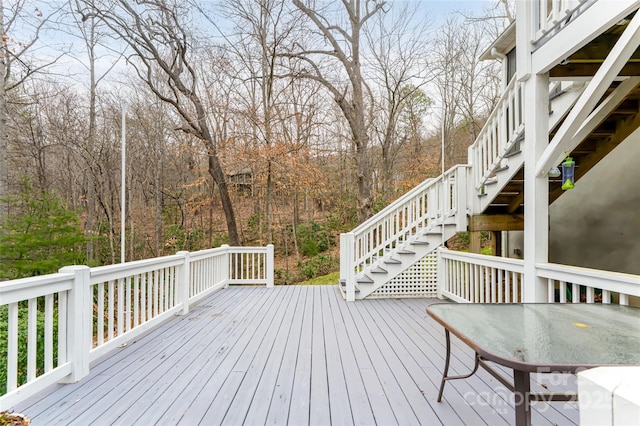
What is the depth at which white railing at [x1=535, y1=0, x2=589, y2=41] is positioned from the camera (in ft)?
9.41

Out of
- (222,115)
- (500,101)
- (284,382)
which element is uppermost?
(222,115)

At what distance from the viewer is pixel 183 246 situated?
38.1 feet

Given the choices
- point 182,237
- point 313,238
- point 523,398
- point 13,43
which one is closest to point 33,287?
point 523,398

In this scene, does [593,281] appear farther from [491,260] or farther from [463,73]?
[463,73]

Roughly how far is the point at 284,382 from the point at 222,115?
8.97 m

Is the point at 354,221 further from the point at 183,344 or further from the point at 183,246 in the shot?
the point at 183,344

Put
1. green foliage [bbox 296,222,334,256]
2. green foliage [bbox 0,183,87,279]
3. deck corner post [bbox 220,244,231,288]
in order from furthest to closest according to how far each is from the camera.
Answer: green foliage [bbox 296,222,334,256], green foliage [bbox 0,183,87,279], deck corner post [bbox 220,244,231,288]

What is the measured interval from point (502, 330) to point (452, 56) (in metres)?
11.2

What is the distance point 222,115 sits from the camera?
32.5ft

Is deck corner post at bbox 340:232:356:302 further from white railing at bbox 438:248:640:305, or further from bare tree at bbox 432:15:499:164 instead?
bare tree at bbox 432:15:499:164

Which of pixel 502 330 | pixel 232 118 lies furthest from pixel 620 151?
pixel 232 118

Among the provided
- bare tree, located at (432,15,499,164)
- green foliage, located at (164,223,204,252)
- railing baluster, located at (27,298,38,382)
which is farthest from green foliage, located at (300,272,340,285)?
railing baluster, located at (27,298,38,382)

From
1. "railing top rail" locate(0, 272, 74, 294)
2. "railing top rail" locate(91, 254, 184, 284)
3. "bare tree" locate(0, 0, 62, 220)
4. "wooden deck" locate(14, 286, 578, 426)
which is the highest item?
"bare tree" locate(0, 0, 62, 220)

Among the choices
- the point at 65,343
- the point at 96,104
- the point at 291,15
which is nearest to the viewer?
the point at 65,343
